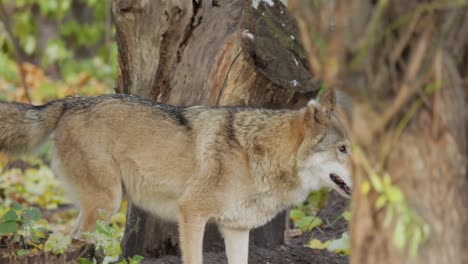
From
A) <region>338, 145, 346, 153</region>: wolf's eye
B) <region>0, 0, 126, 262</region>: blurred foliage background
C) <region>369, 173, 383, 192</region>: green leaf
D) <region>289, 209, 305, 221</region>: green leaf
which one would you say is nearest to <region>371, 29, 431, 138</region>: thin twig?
<region>369, 173, 383, 192</region>: green leaf

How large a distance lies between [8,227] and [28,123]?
1.26m

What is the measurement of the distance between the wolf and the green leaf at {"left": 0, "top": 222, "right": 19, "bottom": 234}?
2.79 feet

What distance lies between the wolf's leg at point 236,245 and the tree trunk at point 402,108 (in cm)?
268

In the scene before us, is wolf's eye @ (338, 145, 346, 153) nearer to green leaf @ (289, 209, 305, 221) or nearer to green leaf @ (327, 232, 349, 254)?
green leaf @ (327, 232, 349, 254)

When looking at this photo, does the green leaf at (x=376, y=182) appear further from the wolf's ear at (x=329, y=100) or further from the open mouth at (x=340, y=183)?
the wolf's ear at (x=329, y=100)

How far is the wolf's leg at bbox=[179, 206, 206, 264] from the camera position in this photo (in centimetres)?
576

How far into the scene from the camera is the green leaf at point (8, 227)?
5.10m

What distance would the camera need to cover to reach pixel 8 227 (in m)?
5.12

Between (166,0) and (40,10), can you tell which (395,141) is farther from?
(40,10)

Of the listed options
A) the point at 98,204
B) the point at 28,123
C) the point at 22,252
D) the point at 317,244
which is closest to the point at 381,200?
the point at 22,252

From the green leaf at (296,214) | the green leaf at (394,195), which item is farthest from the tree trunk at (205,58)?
the green leaf at (394,195)

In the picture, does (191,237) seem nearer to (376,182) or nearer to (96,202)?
(96,202)

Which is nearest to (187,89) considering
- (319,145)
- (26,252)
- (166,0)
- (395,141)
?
(166,0)

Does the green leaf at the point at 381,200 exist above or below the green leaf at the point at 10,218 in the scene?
above
